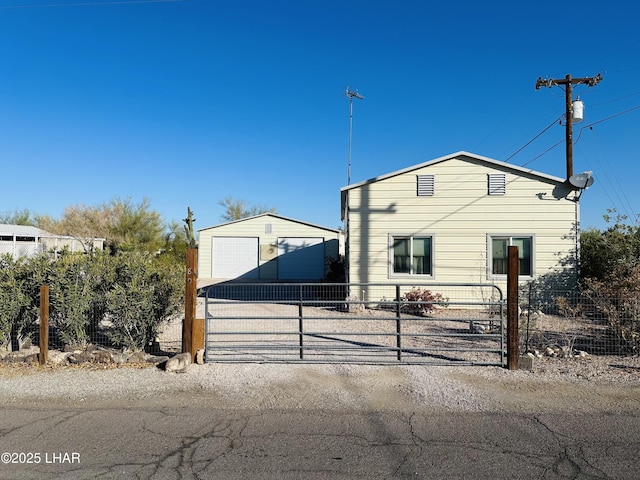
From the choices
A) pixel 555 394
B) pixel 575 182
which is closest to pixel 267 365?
pixel 555 394

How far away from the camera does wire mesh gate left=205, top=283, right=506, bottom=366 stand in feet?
20.4

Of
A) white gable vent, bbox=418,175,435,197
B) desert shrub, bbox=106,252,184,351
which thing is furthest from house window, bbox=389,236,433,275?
desert shrub, bbox=106,252,184,351

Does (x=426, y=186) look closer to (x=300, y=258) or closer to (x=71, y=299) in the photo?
(x=71, y=299)

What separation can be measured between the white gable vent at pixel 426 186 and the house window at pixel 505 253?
2.12 m

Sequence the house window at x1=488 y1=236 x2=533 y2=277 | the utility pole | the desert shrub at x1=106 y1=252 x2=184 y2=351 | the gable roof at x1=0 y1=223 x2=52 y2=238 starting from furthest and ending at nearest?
1. the gable roof at x1=0 y1=223 x2=52 y2=238
2. the utility pole
3. the house window at x1=488 y1=236 x2=533 y2=277
4. the desert shrub at x1=106 y1=252 x2=184 y2=351

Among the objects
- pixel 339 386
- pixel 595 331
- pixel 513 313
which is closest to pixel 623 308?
pixel 595 331

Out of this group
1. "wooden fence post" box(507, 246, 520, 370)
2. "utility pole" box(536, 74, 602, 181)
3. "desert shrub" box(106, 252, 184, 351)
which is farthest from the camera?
"utility pole" box(536, 74, 602, 181)

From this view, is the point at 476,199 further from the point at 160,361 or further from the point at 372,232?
the point at 160,361

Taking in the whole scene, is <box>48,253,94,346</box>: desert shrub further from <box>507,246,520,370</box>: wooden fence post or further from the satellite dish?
the satellite dish

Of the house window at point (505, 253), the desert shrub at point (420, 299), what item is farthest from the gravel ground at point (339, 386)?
the house window at point (505, 253)

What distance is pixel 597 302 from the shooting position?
6750mm

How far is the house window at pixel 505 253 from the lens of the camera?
11.8 meters

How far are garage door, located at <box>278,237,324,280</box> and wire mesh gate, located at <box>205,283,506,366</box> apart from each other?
6.55 m

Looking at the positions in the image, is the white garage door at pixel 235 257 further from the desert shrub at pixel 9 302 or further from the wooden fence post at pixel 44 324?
the wooden fence post at pixel 44 324
